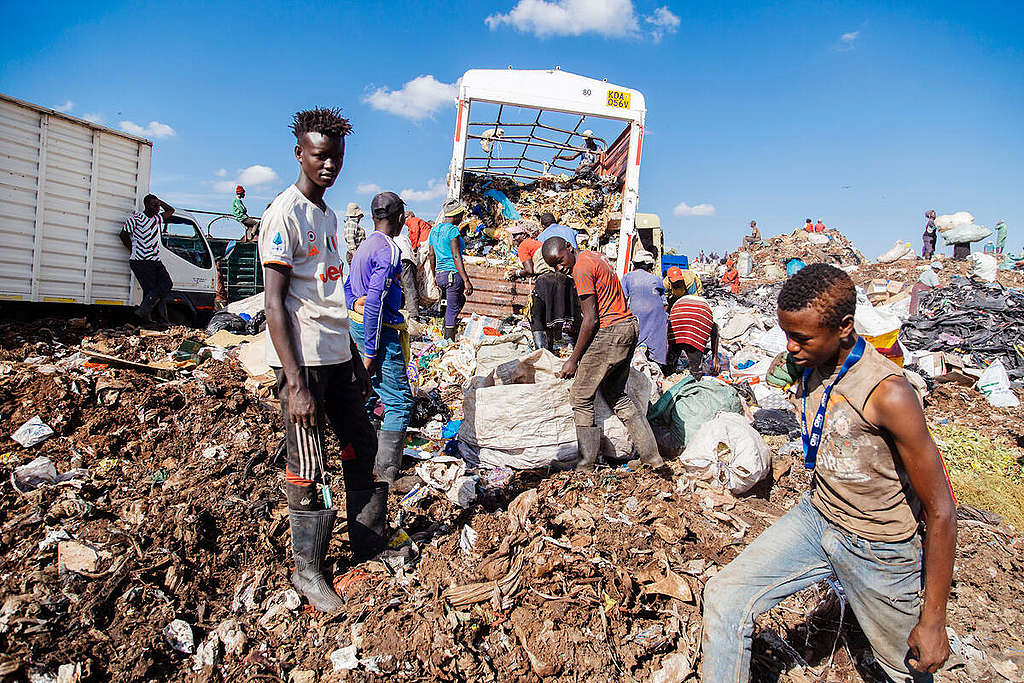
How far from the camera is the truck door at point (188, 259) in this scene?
8.52 metres

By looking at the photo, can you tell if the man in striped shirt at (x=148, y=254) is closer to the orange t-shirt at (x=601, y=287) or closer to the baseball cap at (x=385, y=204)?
the baseball cap at (x=385, y=204)

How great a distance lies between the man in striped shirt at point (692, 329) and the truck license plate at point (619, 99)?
3689mm

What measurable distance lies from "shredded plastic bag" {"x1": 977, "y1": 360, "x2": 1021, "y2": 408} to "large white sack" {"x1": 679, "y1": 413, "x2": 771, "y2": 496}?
4937mm

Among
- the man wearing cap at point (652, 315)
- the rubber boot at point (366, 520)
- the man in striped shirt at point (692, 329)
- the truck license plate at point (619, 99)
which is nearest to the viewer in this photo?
the rubber boot at point (366, 520)

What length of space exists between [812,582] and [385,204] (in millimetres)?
3180

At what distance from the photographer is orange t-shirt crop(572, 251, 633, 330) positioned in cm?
393

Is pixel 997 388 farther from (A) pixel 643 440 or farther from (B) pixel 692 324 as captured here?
(A) pixel 643 440

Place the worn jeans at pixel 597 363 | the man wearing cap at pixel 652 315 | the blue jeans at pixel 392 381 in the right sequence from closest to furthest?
the blue jeans at pixel 392 381 → the worn jeans at pixel 597 363 → the man wearing cap at pixel 652 315

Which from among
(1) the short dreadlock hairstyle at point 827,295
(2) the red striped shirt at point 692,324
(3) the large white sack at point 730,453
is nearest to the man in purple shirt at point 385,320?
(3) the large white sack at point 730,453

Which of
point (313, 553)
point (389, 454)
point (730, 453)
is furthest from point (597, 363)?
point (313, 553)

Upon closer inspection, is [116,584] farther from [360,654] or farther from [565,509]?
[565,509]

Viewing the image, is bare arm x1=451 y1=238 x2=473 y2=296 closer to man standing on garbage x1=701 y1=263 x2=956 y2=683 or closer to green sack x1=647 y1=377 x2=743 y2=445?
green sack x1=647 y1=377 x2=743 y2=445

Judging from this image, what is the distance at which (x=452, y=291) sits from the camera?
6961 mm

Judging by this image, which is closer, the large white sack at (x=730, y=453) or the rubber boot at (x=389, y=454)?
the rubber boot at (x=389, y=454)
